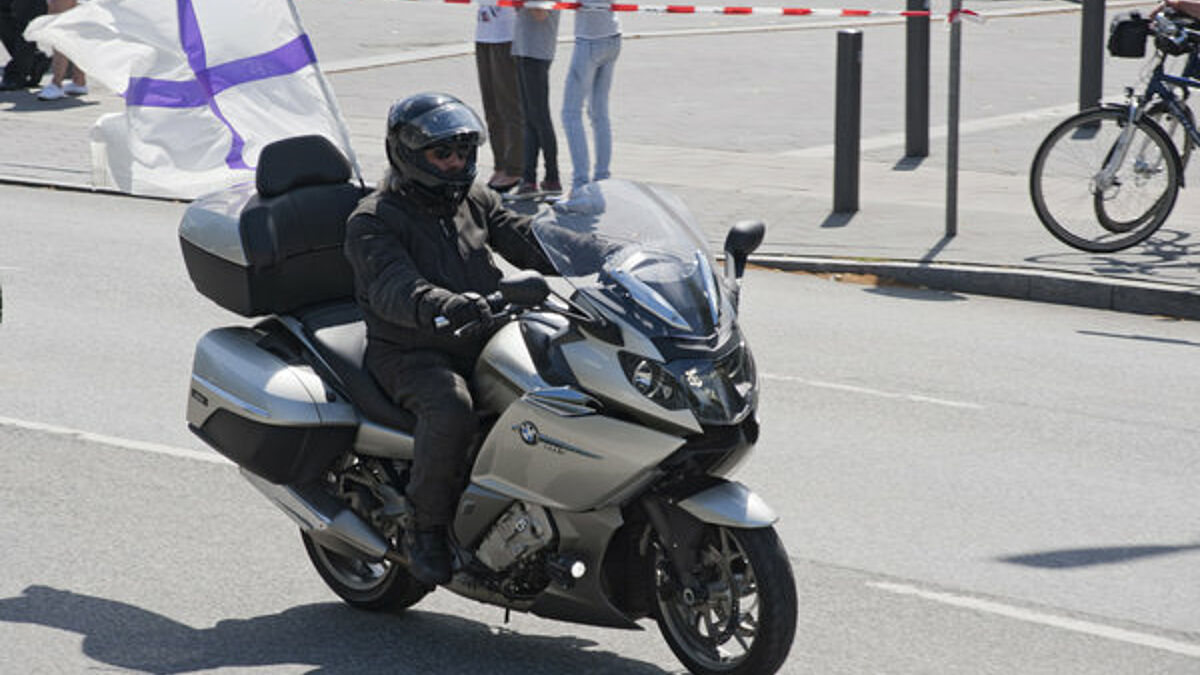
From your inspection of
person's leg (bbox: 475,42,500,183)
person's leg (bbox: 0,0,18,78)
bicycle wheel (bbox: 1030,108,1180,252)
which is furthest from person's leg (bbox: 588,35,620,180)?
person's leg (bbox: 0,0,18,78)

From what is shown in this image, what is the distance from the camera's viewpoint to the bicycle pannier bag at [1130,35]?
12.4m

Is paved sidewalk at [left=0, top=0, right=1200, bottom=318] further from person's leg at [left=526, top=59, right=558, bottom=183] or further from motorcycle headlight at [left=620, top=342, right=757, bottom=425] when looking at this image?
motorcycle headlight at [left=620, top=342, right=757, bottom=425]

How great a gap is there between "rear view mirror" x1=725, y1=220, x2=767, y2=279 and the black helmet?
77 centimetres

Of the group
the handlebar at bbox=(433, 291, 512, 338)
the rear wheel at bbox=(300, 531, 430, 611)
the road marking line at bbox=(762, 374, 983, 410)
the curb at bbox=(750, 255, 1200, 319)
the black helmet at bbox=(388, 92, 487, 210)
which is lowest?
the curb at bbox=(750, 255, 1200, 319)

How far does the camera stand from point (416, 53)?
21.1m

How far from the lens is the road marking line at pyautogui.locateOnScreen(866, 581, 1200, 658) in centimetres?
572

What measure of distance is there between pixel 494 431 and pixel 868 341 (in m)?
4.95

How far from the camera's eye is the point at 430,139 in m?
5.45

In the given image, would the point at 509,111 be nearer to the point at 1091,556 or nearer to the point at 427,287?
the point at 1091,556

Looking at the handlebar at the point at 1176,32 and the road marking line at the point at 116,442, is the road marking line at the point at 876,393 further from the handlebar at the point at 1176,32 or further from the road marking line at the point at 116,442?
the handlebar at the point at 1176,32

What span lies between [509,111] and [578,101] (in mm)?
891

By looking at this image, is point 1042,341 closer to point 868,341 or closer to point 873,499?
point 868,341

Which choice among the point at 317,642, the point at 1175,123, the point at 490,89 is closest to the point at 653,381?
the point at 317,642

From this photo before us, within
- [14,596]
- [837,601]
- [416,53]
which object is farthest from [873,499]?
[416,53]
